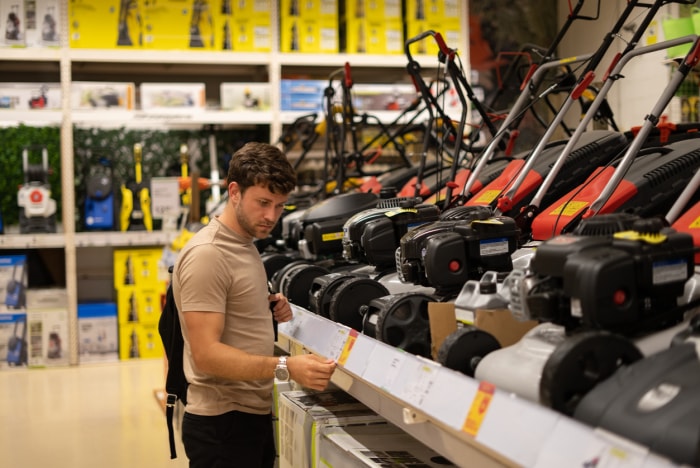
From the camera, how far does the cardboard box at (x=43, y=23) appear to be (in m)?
6.73

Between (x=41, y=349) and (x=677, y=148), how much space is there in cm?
526

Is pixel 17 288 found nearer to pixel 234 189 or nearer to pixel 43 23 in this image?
pixel 43 23

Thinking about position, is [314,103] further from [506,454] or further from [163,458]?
[506,454]

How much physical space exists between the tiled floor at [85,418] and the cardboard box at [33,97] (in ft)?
6.27

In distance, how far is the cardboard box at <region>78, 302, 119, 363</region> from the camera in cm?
691

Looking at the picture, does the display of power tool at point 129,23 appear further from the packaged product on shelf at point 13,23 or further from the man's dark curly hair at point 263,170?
the man's dark curly hair at point 263,170

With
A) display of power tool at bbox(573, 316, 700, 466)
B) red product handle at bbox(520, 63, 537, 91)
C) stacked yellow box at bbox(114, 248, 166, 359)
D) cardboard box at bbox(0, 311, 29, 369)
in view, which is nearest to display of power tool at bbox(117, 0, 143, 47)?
stacked yellow box at bbox(114, 248, 166, 359)

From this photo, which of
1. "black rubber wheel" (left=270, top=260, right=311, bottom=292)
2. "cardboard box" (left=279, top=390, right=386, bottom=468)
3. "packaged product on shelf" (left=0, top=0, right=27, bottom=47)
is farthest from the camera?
"packaged product on shelf" (left=0, top=0, right=27, bottom=47)

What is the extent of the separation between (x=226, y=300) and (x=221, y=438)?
0.37 metres

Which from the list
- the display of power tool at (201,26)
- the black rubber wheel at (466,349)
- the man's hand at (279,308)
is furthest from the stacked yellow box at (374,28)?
the black rubber wheel at (466,349)

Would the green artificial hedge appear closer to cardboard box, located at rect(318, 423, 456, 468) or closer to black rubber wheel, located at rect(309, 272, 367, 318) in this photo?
black rubber wheel, located at rect(309, 272, 367, 318)

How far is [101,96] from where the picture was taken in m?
6.83

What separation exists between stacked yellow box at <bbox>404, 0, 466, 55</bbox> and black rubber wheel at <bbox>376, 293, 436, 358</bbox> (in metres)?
5.17

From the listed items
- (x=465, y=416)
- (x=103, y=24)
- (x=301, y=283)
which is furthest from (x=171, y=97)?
(x=465, y=416)
